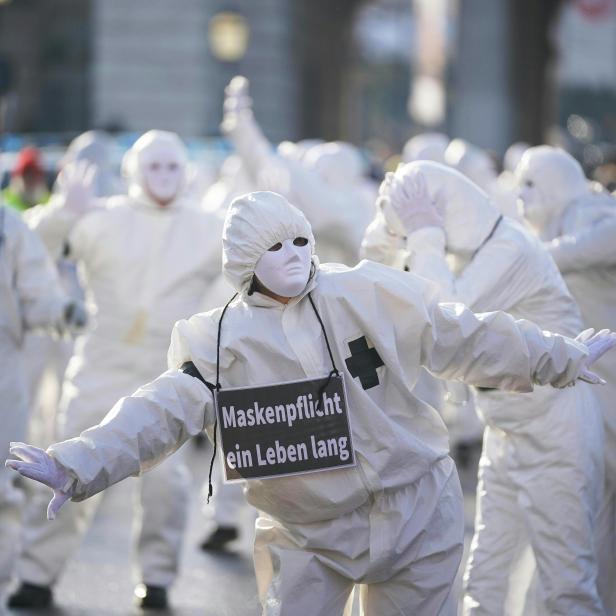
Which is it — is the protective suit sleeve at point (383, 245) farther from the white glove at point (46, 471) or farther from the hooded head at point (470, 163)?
the hooded head at point (470, 163)

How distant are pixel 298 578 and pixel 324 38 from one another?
37058 millimetres

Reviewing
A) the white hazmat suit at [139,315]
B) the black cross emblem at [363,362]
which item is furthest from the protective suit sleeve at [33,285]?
the black cross emblem at [363,362]

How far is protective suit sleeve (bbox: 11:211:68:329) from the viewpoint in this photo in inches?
340

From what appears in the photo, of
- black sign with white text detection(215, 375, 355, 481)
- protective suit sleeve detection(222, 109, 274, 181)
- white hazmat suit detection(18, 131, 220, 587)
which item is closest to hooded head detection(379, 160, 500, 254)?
black sign with white text detection(215, 375, 355, 481)

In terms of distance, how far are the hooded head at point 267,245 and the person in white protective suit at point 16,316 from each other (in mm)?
2625

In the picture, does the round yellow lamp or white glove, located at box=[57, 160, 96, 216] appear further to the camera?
the round yellow lamp

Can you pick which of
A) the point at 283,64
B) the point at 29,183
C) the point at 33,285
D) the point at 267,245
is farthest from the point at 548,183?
the point at 283,64

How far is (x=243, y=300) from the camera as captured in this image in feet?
20.5

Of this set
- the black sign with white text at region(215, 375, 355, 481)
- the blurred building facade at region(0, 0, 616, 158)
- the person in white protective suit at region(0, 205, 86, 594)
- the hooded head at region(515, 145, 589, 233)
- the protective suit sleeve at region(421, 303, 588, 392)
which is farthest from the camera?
the blurred building facade at region(0, 0, 616, 158)

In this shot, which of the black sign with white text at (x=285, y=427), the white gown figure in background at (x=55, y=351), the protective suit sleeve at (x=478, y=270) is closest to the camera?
the black sign with white text at (x=285, y=427)

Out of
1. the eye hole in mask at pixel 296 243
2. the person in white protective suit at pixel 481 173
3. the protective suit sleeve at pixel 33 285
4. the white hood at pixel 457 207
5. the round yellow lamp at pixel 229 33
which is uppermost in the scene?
the eye hole in mask at pixel 296 243

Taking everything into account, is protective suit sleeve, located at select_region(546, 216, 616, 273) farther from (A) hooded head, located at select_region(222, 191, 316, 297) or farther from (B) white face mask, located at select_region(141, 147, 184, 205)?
(A) hooded head, located at select_region(222, 191, 316, 297)

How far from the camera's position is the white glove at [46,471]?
18.6ft

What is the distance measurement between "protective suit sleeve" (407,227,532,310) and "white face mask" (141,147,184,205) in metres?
2.61
